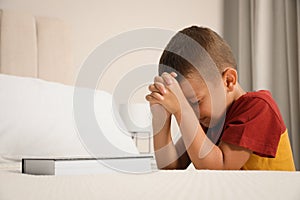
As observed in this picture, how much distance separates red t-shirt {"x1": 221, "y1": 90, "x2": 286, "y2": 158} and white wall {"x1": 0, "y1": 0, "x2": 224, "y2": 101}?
1.61 m

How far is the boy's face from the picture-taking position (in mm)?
1260

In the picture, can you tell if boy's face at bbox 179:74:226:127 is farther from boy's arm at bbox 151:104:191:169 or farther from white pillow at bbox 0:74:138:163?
white pillow at bbox 0:74:138:163

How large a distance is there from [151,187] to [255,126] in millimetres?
668

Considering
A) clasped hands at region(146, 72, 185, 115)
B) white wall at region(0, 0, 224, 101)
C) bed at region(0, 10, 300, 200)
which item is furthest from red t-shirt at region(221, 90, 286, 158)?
white wall at region(0, 0, 224, 101)

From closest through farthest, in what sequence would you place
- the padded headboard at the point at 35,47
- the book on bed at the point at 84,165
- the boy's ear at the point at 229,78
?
1. the book on bed at the point at 84,165
2. the boy's ear at the point at 229,78
3. the padded headboard at the point at 35,47

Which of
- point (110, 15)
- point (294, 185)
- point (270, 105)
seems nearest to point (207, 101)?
point (270, 105)

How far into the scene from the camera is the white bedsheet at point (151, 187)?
1.86 ft

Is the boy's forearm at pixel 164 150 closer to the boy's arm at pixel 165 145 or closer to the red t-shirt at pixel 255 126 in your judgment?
the boy's arm at pixel 165 145

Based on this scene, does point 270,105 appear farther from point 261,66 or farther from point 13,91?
point 261,66

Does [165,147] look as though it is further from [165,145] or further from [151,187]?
[151,187]

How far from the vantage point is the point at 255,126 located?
4.03 feet

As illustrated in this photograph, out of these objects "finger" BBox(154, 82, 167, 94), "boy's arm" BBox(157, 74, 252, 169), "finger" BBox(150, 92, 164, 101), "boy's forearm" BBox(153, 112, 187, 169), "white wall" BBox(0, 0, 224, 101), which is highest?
"white wall" BBox(0, 0, 224, 101)

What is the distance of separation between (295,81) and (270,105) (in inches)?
71.7

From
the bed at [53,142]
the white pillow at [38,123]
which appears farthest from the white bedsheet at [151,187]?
the white pillow at [38,123]
